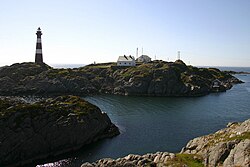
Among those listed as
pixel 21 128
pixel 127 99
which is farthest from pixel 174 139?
pixel 127 99

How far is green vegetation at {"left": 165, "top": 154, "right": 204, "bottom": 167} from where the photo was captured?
102ft

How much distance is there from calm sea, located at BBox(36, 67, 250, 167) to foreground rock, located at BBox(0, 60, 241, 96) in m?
12.5

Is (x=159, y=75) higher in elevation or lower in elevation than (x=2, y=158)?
higher

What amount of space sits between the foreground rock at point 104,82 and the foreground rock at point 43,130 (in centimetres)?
6815

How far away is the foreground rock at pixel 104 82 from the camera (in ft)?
412

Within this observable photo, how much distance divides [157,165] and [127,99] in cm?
7936

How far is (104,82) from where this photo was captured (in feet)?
465

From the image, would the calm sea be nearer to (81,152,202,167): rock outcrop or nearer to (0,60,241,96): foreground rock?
(81,152,202,167): rock outcrop

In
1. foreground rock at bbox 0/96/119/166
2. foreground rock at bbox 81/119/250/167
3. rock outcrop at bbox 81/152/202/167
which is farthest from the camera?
foreground rock at bbox 0/96/119/166

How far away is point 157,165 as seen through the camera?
109 feet

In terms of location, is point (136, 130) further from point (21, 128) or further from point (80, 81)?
point (80, 81)

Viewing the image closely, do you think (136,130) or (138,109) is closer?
(136,130)

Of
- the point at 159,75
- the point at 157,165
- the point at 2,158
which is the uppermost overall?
the point at 159,75

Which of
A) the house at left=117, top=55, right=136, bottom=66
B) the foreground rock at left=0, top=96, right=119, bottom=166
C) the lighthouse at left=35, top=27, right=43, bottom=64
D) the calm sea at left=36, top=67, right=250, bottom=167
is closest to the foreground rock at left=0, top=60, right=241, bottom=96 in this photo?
the lighthouse at left=35, top=27, right=43, bottom=64
